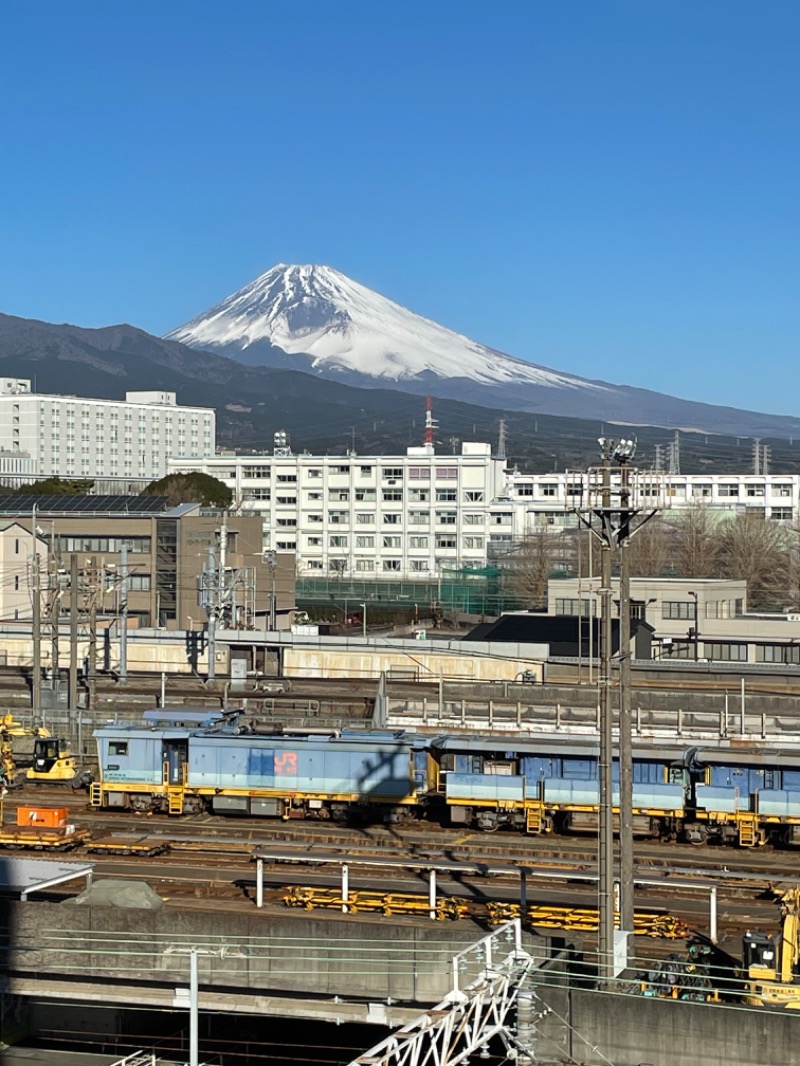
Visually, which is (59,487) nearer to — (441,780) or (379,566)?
(379,566)

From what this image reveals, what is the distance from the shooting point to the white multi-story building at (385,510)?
3278 inches

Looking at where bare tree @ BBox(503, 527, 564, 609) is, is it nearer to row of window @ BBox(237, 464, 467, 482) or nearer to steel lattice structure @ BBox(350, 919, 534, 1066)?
row of window @ BBox(237, 464, 467, 482)

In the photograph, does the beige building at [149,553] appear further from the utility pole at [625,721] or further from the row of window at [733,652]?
the utility pole at [625,721]

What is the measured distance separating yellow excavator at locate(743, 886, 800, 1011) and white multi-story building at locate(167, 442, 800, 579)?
2523 inches

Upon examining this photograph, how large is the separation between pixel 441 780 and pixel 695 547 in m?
50.9

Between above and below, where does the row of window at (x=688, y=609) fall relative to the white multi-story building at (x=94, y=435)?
below

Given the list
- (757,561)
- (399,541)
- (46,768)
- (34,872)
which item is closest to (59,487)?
(399,541)

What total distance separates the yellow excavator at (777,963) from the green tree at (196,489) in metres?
62.4

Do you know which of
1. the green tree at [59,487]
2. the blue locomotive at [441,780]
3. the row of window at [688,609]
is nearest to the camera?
the blue locomotive at [441,780]

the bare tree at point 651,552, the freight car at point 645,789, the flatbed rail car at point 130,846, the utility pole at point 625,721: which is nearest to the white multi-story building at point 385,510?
the bare tree at point 651,552

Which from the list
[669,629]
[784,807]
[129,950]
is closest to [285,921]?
[129,950]

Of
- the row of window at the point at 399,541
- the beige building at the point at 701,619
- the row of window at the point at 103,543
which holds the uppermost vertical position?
the row of window at the point at 399,541

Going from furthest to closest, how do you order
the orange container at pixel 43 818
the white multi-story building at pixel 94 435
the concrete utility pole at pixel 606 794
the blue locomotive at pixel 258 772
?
1. the white multi-story building at pixel 94 435
2. the blue locomotive at pixel 258 772
3. the orange container at pixel 43 818
4. the concrete utility pole at pixel 606 794

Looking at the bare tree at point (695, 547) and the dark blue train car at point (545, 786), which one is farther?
the bare tree at point (695, 547)
